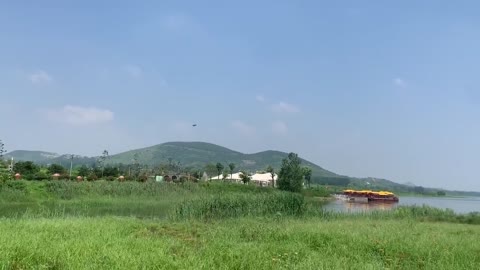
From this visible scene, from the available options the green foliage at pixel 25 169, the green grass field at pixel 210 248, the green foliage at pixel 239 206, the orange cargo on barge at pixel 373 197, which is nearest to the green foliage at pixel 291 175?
the orange cargo on barge at pixel 373 197

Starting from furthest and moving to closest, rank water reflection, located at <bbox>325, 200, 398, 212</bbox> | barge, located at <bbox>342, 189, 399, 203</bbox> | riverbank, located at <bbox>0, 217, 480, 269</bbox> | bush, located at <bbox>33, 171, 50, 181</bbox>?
barge, located at <bbox>342, 189, 399, 203</bbox> < bush, located at <bbox>33, 171, 50, 181</bbox> < water reflection, located at <bbox>325, 200, 398, 212</bbox> < riverbank, located at <bbox>0, 217, 480, 269</bbox>

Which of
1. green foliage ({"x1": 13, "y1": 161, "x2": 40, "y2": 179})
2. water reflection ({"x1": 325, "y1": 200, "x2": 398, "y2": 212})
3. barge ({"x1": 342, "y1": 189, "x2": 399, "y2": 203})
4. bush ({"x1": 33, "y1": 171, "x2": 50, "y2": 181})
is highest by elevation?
green foliage ({"x1": 13, "y1": 161, "x2": 40, "y2": 179})

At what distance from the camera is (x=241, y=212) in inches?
1000

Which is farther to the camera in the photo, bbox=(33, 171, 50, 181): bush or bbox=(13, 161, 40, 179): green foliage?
bbox=(13, 161, 40, 179): green foliage

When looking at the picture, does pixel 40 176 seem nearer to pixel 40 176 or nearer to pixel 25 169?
pixel 40 176

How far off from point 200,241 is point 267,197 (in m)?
16.1

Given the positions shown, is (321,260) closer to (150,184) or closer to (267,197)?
(267,197)

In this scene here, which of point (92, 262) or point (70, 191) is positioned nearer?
point (92, 262)

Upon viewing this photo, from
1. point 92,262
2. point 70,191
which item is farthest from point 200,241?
point 70,191

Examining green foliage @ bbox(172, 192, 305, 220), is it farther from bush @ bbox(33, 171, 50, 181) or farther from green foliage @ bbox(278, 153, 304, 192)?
green foliage @ bbox(278, 153, 304, 192)

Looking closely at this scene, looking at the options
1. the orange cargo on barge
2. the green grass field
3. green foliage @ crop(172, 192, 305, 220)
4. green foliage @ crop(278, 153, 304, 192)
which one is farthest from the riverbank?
the orange cargo on barge

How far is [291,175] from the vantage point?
258ft

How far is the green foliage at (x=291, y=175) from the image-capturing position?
78.2 metres

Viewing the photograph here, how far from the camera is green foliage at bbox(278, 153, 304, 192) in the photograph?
257 ft
